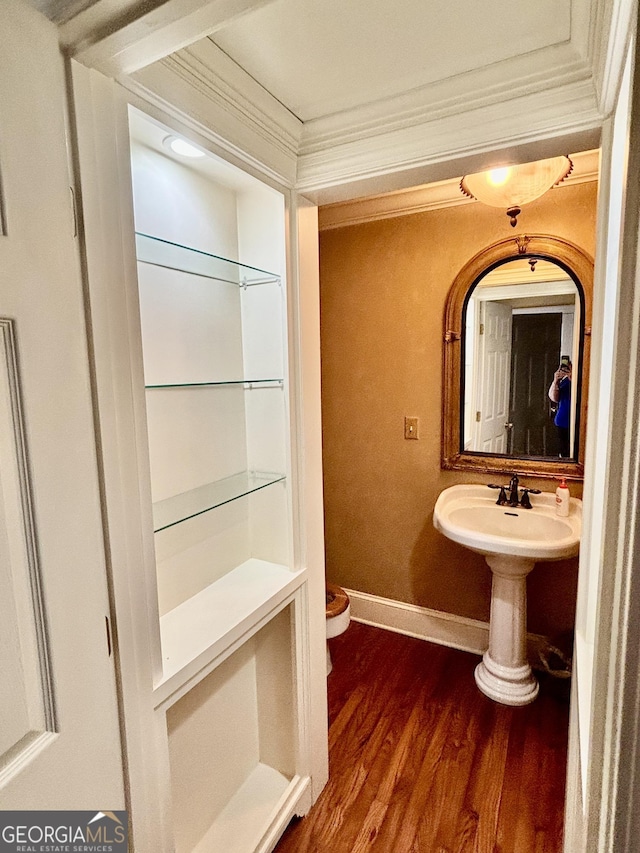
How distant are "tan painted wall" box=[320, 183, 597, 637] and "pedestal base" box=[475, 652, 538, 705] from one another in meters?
0.25

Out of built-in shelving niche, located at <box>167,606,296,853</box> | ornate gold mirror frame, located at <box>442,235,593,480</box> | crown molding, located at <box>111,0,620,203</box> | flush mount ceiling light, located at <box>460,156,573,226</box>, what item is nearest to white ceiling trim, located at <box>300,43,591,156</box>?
crown molding, located at <box>111,0,620,203</box>

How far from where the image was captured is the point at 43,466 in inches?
24.9

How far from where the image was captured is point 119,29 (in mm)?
596

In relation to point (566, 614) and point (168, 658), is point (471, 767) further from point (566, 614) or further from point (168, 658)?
point (168, 658)

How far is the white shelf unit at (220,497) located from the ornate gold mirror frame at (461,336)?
3.83ft

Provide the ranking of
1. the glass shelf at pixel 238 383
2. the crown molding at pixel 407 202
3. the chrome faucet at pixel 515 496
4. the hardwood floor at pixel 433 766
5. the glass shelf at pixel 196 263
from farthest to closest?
1. the chrome faucet at pixel 515 496
2. the crown molding at pixel 407 202
3. the hardwood floor at pixel 433 766
4. the glass shelf at pixel 238 383
5. the glass shelf at pixel 196 263

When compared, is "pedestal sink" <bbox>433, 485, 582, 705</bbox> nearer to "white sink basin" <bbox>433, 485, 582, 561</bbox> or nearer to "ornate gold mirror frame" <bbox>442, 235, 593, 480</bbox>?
"white sink basin" <bbox>433, 485, 582, 561</bbox>

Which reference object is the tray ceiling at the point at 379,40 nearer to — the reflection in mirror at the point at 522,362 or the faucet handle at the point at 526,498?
the reflection in mirror at the point at 522,362

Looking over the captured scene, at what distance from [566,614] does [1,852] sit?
7.44 feet

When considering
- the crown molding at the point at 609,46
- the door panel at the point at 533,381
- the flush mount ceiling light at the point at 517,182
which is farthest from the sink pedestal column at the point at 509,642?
the crown molding at the point at 609,46

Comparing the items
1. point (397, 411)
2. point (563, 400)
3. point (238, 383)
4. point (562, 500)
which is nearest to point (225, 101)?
point (238, 383)

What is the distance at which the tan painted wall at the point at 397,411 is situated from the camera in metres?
2.19

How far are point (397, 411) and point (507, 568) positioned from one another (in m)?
0.94

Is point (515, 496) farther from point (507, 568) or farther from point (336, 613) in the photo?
point (336, 613)
